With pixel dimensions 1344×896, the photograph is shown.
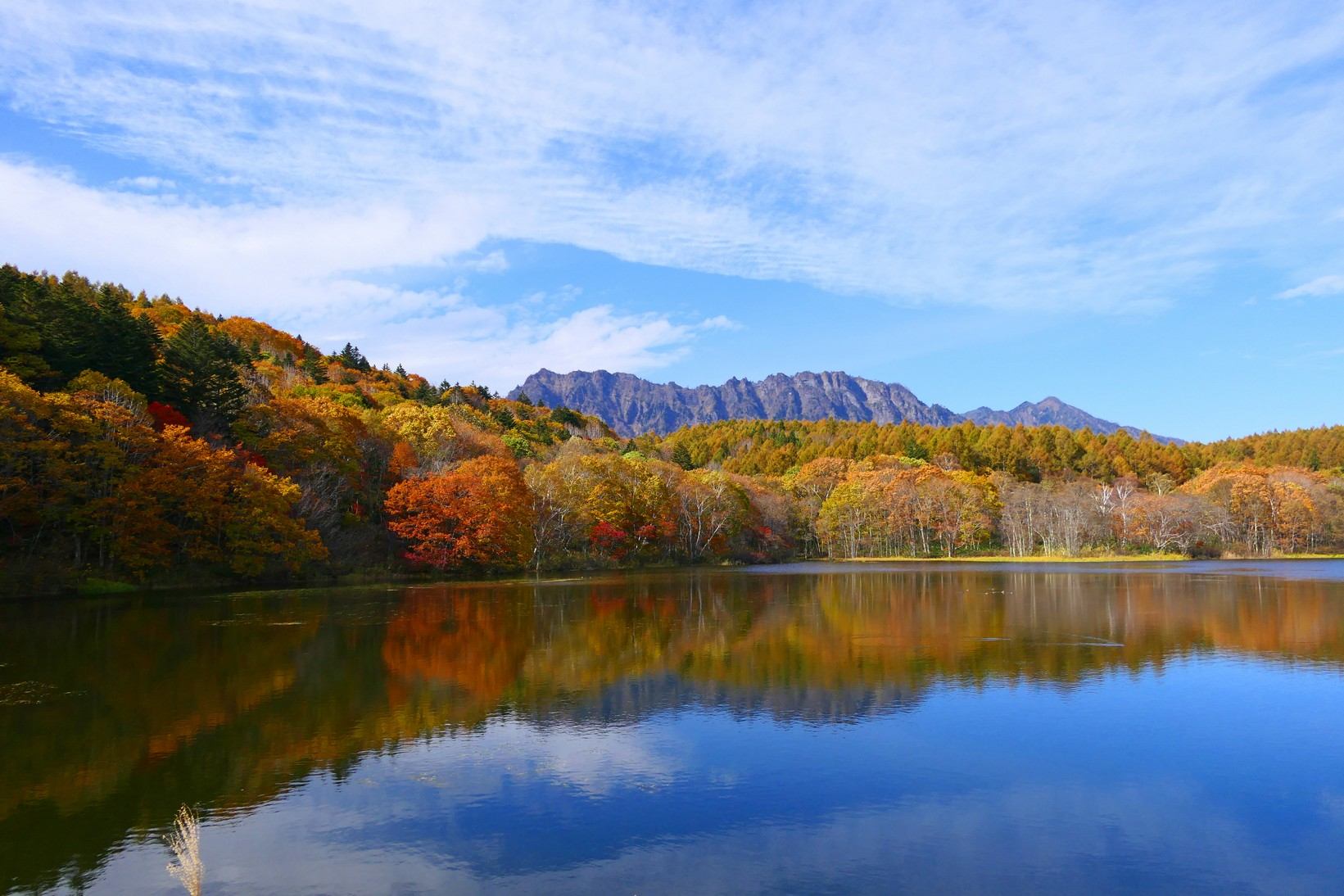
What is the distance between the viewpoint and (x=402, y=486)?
4953cm

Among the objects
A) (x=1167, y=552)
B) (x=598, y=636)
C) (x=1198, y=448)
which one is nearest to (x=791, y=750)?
(x=598, y=636)

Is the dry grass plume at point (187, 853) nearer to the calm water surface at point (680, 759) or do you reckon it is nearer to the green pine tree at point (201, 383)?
the calm water surface at point (680, 759)

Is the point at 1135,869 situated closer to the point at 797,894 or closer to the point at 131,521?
the point at 797,894

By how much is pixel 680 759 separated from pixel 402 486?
41.8 meters

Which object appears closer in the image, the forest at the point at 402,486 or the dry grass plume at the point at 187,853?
the dry grass plume at the point at 187,853

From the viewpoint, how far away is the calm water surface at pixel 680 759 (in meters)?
7.69

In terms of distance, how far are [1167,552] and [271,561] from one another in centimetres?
7043

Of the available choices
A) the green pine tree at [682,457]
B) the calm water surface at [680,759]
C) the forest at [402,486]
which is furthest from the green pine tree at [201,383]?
the green pine tree at [682,457]

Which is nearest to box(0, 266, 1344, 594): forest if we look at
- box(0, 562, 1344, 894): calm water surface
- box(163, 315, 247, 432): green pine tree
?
box(163, 315, 247, 432): green pine tree

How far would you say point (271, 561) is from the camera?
141ft

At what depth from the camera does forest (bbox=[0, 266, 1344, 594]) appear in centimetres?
3522

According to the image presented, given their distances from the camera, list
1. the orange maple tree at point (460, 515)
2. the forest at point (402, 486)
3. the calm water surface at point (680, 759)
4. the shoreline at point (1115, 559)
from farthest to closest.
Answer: the shoreline at point (1115, 559) → the orange maple tree at point (460, 515) → the forest at point (402, 486) → the calm water surface at point (680, 759)

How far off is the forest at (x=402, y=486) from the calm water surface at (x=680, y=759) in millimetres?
13654

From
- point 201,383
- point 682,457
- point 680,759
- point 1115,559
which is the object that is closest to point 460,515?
point 201,383
